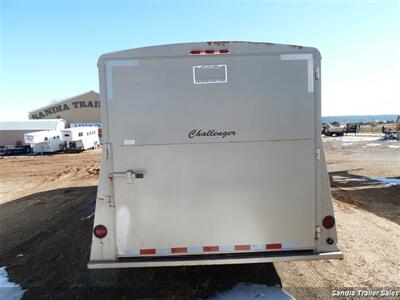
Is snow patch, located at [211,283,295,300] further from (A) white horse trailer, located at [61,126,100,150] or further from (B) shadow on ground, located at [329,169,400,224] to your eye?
(A) white horse trailer, located at [61,126,100,150]

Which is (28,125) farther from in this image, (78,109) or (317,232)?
(317,232)

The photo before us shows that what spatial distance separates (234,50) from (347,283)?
3.30 m

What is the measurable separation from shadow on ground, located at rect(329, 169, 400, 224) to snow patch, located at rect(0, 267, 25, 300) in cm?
697

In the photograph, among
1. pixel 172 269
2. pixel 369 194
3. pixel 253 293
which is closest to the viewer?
pixel 253 293

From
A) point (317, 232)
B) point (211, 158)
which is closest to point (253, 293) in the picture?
point (317, 232)

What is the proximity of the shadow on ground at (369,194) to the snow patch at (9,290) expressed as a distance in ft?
22.9

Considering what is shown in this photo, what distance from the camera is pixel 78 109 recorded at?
43.6 metres

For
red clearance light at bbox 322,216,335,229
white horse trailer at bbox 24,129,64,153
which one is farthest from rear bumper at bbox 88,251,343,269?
white horse trailer at bbox 24,129,64,153

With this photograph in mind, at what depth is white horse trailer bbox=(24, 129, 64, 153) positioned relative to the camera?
1033 inches

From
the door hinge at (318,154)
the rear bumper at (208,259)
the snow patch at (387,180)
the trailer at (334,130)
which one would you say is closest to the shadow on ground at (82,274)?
the rear bumper at (208,259)

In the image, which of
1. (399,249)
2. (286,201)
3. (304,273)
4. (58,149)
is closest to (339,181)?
(399,249)

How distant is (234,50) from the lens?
323cm

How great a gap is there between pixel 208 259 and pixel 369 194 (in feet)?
24.1

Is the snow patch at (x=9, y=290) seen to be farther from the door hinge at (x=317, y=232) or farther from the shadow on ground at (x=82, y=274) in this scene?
the door hinge at (x=317, y=232)
